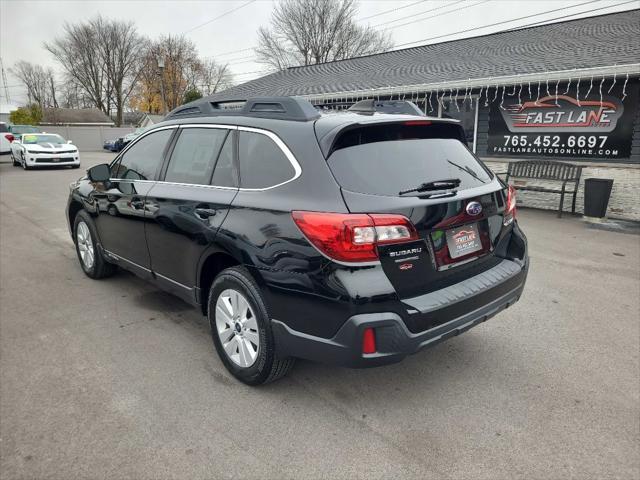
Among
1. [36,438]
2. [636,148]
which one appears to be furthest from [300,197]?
[636,148]

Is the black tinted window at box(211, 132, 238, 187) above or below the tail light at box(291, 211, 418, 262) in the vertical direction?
above

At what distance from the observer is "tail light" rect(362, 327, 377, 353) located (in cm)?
227

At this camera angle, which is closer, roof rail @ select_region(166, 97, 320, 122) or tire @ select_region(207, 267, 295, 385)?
tire @ select_region(207, 267, 295, 385)

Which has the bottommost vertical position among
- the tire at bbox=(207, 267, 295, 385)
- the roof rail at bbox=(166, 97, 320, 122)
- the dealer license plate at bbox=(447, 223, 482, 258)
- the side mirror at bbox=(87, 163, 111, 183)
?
the tire at bbox=(207, 267, 295, 385)

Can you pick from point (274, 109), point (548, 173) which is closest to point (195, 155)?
point (274, 109)

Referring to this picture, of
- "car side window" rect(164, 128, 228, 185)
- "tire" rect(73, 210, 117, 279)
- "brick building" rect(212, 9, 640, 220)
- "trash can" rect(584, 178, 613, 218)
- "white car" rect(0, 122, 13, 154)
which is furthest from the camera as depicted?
"white car" rect(0, 122, 13, 154)

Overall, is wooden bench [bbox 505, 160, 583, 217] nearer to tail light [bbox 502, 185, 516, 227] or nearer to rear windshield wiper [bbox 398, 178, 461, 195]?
tail light [bbox 502, 185, 516, 227]

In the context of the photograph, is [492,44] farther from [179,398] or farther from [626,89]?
[179,398]

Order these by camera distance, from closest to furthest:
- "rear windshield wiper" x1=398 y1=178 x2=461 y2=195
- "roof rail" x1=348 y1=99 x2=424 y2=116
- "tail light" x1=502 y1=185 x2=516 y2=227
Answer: "rear windshield wiper" x1=398 y1=178 x2=461 y2=195 < "tail light" x1=502 y1=185 x2=516 y2=227 < "roof rail" x1=348 y1=99 x2=424 y2=116

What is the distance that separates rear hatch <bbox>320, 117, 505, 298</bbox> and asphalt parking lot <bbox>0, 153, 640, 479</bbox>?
0.81 m

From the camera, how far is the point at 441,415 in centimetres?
266

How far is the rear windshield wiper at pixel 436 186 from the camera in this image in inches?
98.8

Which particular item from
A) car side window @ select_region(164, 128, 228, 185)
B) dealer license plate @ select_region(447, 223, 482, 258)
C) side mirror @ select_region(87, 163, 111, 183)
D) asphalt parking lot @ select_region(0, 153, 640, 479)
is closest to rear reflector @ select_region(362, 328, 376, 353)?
asphalt parking lot @ select_region(0, 153, 640, 479)

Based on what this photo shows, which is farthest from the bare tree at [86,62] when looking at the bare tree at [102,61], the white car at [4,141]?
the white car at [4,141]
